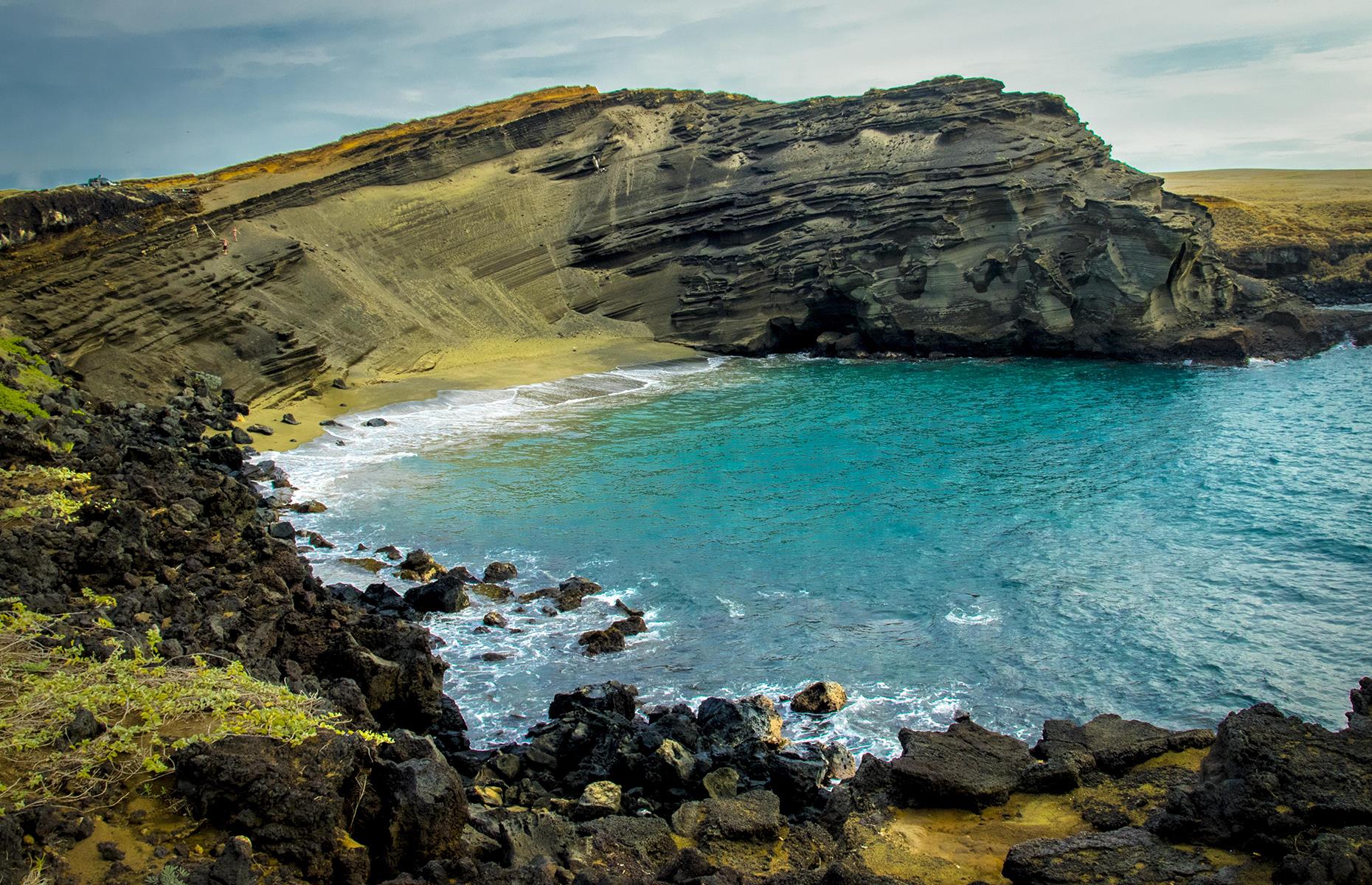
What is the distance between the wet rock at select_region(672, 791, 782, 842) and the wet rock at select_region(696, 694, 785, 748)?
211 cm

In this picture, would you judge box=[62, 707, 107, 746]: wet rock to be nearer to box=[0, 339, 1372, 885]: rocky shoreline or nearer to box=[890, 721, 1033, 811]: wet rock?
box=[0, 339, 1372, 885]: rocky shoreline

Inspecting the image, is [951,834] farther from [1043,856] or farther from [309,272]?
[309,272]

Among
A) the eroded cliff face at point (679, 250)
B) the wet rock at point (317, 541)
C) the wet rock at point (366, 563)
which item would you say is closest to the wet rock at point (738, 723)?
the wet rock at point (366, 563)

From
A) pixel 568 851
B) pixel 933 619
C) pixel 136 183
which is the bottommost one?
pixel 933 619

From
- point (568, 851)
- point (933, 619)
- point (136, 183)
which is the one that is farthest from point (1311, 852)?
point (136, 183)

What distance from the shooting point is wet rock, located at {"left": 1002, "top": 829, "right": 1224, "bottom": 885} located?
7.87 metres

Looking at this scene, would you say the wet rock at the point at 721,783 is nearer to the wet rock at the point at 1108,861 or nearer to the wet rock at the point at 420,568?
the wet rock at the point at 1108,861

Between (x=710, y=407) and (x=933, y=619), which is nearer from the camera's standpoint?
(x=933, y=619)

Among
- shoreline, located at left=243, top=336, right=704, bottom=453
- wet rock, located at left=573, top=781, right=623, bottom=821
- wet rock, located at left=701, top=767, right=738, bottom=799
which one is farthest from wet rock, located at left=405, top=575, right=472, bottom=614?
shoreline, located at left=243, top=336, right=704, bottom=453

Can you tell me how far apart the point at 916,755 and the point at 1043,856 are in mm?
2826

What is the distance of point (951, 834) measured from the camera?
9.89 m

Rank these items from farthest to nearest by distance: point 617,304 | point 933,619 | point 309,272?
1. point 617,304
2. point 309,272
3. point 933,619

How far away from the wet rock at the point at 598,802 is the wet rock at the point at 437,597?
308 inches

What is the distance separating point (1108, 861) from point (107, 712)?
8.92m
